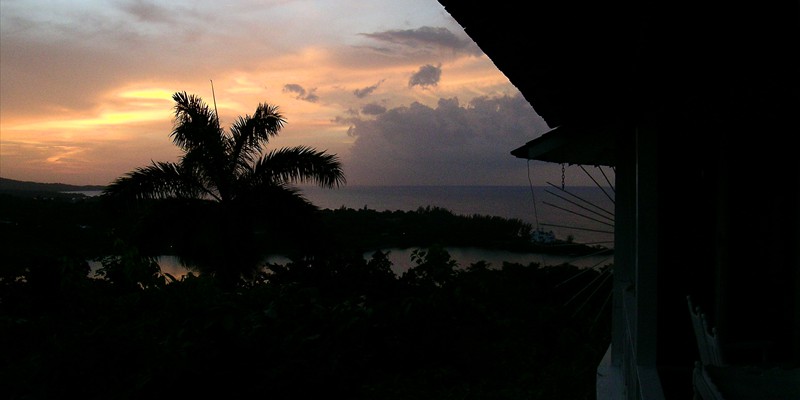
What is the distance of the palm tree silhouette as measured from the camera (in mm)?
11648

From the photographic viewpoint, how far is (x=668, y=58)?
2045 millimetres

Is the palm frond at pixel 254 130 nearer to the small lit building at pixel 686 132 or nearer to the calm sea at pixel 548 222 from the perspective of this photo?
the calm sea at pixel 548 222

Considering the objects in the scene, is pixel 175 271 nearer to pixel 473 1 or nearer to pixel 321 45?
pixel 321 45

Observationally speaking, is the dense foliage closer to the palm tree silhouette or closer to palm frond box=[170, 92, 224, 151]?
the palm tree silhouette

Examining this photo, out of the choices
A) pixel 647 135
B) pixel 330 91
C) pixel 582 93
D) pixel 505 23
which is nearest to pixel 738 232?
pixel 647 135

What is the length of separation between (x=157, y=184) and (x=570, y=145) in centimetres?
944

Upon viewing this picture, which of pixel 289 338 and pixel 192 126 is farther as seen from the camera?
pixel 192 126

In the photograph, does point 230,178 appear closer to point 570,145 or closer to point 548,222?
point 548,222

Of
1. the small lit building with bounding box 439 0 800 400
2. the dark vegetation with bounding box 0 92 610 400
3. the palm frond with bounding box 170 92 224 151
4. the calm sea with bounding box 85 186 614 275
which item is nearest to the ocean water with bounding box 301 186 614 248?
the calm sea with bounding box 85 186 614 275

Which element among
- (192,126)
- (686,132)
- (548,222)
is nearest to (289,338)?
(548,222)

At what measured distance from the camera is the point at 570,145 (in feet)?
14.0

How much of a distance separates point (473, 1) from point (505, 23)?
0.22 metres

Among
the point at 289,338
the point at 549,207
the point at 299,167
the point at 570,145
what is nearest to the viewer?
the point at 570,145

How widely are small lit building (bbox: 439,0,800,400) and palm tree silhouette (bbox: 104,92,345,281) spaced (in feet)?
27.7
